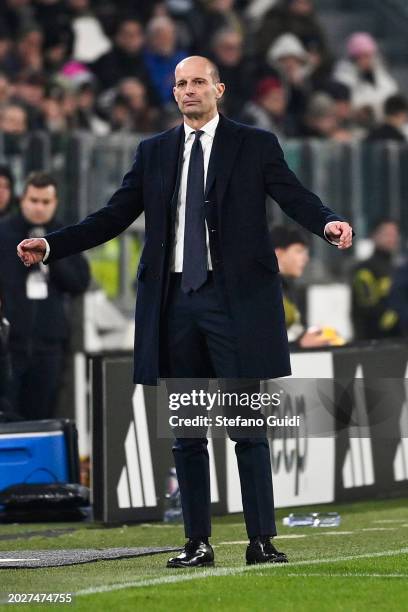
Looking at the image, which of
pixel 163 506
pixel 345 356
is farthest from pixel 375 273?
pixel 163 506

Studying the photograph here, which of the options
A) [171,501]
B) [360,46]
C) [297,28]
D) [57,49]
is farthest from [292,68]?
[171,501]

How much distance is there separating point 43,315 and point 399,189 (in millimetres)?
6459

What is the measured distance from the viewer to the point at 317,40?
66.7 ft

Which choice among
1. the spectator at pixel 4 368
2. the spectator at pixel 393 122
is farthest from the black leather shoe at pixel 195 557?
the spectator at pixel 393 122

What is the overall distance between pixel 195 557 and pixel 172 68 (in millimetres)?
10774

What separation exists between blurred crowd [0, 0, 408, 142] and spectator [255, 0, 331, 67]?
1cm

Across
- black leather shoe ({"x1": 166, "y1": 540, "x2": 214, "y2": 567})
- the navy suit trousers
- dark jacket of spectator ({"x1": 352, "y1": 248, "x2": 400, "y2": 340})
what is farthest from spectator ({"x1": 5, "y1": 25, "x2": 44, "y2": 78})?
black leather shoe ({"x1": 166, "y1": 540, "x2": 214, "y2": 567})

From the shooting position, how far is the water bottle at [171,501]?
1051cm

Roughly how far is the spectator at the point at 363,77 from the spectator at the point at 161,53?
3.08 meters

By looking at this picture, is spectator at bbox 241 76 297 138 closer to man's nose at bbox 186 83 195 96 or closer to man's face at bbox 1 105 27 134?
man's face at bbox 1 105 27 134

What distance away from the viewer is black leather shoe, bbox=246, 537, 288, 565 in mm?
7355

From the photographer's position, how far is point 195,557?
7375 mm

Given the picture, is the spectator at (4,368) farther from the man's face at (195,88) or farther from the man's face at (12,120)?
the man's face at (195,88)

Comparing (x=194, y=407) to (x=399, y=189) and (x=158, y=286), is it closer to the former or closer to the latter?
(x=158, y=286)
